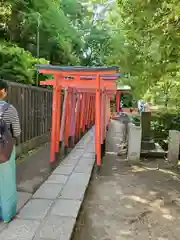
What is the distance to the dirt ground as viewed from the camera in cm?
395

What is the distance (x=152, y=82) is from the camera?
35.1 feet

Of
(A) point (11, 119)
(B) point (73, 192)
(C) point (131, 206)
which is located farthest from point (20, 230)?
(C) point (131, 206)

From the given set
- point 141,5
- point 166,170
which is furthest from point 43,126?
point 141,5

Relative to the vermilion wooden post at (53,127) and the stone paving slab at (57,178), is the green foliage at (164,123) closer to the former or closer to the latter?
the vermilion wooden post at (53,127)

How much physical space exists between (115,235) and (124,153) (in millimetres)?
5955

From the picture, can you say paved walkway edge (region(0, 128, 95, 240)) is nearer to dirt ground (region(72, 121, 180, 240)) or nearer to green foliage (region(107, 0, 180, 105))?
dirt ground (region(72, 121, 180, 240))

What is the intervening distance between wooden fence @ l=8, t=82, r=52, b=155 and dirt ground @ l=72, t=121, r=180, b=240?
9.01 feet

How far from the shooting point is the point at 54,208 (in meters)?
4.45

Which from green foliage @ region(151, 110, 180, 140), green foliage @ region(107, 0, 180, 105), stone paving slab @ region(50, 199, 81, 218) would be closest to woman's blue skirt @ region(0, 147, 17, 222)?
stone paving slab @ region(50, 199, 81, 218)

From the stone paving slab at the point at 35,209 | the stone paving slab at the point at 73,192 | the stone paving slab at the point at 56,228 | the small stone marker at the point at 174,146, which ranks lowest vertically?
the stone paving slab at the point at 73,192

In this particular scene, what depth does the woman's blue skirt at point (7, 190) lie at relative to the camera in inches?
146

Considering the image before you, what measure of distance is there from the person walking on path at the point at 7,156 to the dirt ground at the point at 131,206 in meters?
0.97

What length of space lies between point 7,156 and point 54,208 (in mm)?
1303

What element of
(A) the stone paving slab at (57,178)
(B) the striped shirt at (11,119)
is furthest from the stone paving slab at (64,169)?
(B) the striped shirt at (11,119)
